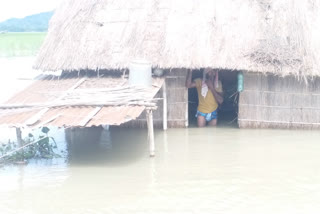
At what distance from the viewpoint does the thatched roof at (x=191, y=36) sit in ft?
28.4

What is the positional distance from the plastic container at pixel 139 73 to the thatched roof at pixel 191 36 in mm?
534

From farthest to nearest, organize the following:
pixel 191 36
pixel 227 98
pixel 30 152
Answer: pixel 227 98 < pixel 191 36 < pixel 30 152

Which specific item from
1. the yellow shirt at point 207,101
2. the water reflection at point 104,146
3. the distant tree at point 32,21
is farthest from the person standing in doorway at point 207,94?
the distant tree at point 32,21

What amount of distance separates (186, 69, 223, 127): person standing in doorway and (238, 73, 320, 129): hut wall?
0.65 m

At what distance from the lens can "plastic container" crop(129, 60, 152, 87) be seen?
8.19 m

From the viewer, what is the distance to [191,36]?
360 inches

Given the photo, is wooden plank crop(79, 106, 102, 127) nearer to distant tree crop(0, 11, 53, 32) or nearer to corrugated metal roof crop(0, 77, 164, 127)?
corrugated metal roof crop(0, 77, 164, 127)

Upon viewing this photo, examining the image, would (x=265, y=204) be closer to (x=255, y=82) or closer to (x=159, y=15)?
(x=255, y=82)

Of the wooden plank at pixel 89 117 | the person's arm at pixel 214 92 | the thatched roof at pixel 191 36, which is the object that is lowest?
the wooden plank at pixel 89 117

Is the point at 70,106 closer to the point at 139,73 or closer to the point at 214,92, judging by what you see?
the point at 139,73

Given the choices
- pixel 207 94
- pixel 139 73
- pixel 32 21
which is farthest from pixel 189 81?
pixel 32 21

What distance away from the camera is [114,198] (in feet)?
19.6

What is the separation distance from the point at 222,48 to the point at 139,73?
197cm

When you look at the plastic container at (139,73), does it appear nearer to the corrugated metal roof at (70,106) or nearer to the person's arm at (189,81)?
the corrugated metal roof at (70,106)
